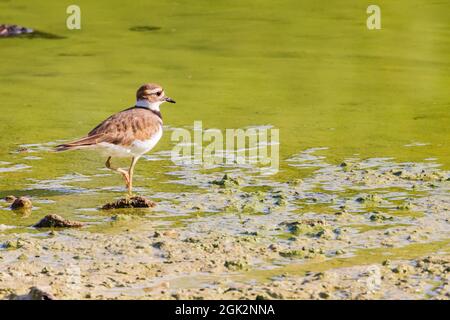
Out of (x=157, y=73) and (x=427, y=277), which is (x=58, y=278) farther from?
(x=157, y=73)

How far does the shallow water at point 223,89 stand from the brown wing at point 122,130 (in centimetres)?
39

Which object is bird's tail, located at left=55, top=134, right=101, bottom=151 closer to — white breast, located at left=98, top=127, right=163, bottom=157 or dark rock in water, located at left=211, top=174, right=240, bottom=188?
white breast, located at left=98, top=127, right=163, bottom=157

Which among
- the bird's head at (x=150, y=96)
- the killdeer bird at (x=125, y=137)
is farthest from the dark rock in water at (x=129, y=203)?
the bird's head at (x=150, y=96)

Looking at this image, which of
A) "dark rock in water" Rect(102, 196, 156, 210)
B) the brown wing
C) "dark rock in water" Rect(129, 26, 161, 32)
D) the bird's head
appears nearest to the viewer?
"dark rock in water" Rect(102, 196, 156, 210)

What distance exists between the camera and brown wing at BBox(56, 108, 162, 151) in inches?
321

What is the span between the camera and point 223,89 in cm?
1218

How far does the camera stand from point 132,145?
827 centimetres

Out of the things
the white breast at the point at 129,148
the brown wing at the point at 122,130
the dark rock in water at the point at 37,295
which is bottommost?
the dark rock in water at the point at 37,295

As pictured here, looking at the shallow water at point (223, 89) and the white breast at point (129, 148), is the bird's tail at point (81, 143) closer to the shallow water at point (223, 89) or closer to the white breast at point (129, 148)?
the white breast at point (129, 148)

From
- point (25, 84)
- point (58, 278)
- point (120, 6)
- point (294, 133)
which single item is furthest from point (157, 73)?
point (58, 278)

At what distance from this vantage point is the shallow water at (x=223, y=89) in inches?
325

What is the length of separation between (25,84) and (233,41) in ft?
11.2

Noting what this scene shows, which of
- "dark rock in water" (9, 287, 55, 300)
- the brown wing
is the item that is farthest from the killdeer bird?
"dark rock in water" (9, 287, 55, 300)
